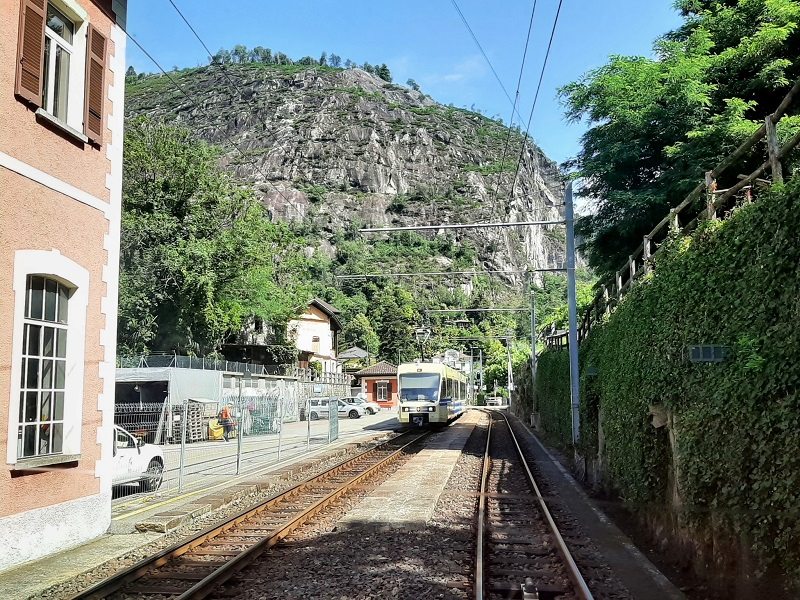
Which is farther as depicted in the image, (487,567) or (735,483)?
(487,567)

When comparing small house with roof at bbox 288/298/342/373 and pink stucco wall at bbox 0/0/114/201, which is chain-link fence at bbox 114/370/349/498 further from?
small house with roof at bbox 288/298/342/373

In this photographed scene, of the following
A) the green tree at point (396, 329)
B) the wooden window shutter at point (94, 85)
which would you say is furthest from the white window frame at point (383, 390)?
the wooden window shutter at point (94, 85)

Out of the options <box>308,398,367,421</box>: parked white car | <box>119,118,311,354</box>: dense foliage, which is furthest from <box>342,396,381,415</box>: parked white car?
<box>119,118,311,354</box>: dense foliage

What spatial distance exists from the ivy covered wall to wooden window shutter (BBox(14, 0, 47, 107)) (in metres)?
8.07

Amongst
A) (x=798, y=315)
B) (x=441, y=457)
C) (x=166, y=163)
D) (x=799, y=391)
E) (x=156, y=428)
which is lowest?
(x=441, y=457)

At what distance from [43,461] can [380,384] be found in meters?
68.0

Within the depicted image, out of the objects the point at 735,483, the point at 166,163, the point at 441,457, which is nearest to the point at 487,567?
the point at 735,483

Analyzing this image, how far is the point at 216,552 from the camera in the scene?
8.48 m

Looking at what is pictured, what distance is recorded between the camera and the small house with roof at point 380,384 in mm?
74875

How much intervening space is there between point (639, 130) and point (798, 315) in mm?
15512

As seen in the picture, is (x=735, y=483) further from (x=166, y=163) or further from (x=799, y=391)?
(x=166, y=163)

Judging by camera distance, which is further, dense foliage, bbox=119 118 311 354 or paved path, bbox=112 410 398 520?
dense foliage, bbox=119 118 311 354

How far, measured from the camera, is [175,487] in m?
13.9

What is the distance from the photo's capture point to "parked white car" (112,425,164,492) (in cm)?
1182
